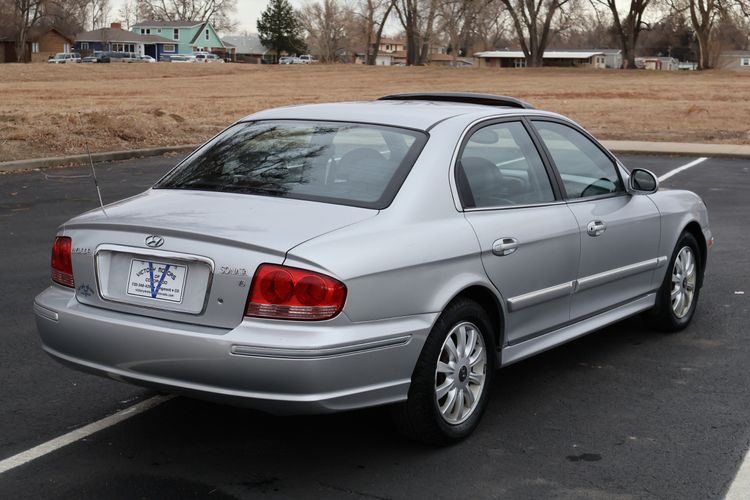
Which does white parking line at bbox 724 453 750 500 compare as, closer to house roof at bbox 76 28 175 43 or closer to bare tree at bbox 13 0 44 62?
bare tree at bbox 13 0 44 62

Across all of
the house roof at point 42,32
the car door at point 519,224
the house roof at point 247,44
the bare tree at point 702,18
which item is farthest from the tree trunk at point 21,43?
the car door at point 519,224

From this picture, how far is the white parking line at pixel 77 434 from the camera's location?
447 cm

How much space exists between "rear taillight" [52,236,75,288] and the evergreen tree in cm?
13219

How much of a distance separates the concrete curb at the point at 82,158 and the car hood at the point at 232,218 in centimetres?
1179

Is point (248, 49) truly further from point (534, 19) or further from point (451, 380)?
point (451, 380)

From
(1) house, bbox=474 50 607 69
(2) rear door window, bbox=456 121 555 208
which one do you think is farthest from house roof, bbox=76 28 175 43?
(2) rear door window, bbox=456 121 555 208

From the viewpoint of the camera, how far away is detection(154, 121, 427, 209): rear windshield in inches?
187

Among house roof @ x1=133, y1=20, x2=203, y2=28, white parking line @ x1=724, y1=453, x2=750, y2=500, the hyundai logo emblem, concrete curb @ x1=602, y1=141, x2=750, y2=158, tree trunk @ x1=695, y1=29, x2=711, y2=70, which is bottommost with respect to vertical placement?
white parking line @ x1=724, y1=453, x2=750, y2=500

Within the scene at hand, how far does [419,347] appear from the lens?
440cm

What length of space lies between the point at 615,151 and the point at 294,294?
18.1 metres

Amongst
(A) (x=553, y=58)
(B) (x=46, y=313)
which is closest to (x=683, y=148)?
(B) (x=46, y=313)

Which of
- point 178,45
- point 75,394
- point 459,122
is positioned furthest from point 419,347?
point 178,45

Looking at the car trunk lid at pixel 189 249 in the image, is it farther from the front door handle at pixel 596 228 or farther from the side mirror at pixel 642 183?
the side mirror at pixel 642 183

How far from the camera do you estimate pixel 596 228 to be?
5.75 metres
